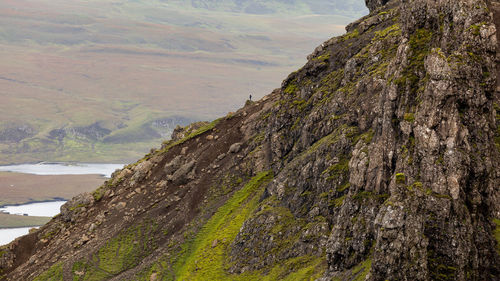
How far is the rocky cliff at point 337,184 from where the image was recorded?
59344 millimetres

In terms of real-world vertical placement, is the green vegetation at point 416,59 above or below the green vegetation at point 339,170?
above

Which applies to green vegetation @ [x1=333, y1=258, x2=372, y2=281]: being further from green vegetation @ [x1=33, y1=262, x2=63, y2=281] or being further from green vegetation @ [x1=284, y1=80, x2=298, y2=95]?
green vegetation @ [x1=33, y1=262, x2=63, y2=281]

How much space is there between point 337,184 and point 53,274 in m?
68.1

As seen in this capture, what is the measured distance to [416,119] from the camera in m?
64.4

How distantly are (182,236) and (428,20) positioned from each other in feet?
241

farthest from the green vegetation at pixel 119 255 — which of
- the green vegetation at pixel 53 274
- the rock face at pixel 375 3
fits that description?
the rock face at pixel 375 3

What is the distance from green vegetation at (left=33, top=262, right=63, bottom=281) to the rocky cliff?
293 mm

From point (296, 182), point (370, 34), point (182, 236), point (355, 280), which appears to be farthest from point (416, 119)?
point (182, 236)

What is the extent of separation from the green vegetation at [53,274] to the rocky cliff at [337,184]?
0.29 meters

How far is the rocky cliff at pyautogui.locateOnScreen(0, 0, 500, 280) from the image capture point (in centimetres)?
5934

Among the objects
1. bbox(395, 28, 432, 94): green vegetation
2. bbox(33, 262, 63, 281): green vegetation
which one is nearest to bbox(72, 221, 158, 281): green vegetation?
bbox(33, 262, 63, 281): green vegetation

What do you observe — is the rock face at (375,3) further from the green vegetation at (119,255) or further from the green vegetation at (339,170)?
the green vegetation at (119,255)

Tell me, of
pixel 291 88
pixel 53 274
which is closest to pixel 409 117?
pixel 291 88

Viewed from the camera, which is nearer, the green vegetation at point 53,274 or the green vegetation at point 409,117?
the green vegetation at point 409,117
